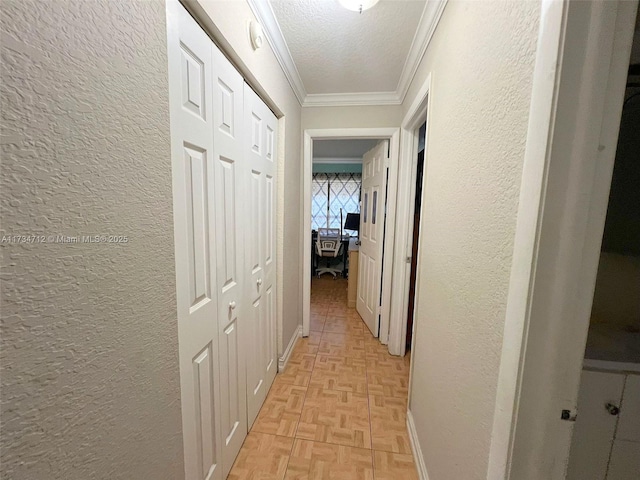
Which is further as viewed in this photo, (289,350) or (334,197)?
(334,197)

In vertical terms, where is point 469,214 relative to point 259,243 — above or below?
above

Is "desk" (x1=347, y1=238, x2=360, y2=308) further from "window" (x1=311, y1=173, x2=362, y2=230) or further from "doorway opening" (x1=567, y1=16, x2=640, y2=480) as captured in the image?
"doorway opening" (x1=567, y1=16, x2=640, y2=480)

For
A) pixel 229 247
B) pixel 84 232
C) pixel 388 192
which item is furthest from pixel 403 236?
pixel 84 232

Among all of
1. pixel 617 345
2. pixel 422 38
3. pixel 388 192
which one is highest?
pixel 422 38

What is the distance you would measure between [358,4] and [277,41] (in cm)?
54

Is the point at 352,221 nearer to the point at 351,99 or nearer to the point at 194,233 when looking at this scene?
the point at 351,99

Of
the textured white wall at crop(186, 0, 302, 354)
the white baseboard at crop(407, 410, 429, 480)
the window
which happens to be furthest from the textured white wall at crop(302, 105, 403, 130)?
the window

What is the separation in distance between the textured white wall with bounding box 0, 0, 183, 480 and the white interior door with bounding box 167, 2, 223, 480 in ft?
0.24

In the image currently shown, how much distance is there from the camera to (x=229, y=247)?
1199mm

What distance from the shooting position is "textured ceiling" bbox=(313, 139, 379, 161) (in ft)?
13.0

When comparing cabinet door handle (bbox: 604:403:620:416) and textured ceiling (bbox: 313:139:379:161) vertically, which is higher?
textured ceiling (bbox: 313:139:379:161)

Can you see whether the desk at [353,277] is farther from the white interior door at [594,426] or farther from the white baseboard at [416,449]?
the white interior door at [594,426]

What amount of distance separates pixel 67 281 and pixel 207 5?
97 centimetres

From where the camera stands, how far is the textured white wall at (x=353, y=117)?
2.30m
